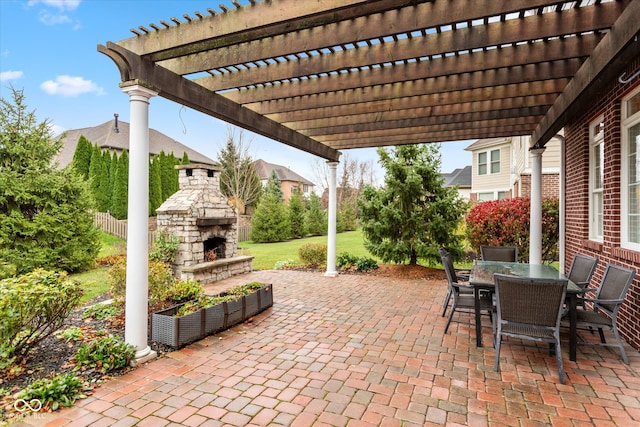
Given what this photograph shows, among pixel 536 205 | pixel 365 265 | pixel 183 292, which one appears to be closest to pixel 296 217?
pixel 365 265

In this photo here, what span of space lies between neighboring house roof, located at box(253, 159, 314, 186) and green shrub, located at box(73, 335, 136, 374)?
34.3 meters

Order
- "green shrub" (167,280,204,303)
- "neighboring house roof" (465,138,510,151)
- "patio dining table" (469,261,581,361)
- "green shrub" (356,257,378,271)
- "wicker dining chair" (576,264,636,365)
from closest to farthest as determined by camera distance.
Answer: "wicker dining chair" (576,264,636,365), "patio dining table" (469,261,581,361), "green shrub" (167,280,204,303), "green shrub" (356,257,378,271), "neighboring house roof" (465,138,510,151)

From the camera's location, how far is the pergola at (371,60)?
2834 millimetres

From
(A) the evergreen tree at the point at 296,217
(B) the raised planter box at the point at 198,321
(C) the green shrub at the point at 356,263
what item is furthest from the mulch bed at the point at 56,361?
(A) the evergreen tree at the point at 296,217

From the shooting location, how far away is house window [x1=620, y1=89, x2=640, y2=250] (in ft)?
12.9

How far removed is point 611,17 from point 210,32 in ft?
11.5

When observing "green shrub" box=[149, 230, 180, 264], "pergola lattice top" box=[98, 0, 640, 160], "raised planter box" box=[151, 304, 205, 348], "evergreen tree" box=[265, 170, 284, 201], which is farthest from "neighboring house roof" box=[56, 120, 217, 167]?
"raised planter box" box=[151, 304, 205, 348]

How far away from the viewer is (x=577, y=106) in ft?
13.7

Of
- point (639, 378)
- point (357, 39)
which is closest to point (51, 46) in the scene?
point (357, 39)

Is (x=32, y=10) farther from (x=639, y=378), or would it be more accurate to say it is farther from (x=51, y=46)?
(x=639, y=378)

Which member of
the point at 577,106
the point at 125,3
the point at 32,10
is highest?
the point at 32,10

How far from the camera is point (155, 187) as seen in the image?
741 inches

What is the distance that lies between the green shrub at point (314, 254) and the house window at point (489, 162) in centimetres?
1194

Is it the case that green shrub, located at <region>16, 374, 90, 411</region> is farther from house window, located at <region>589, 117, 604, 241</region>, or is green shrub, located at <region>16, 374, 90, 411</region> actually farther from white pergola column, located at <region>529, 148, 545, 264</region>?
white pergola column, located at <region>529, 148, 545, 264</region>
